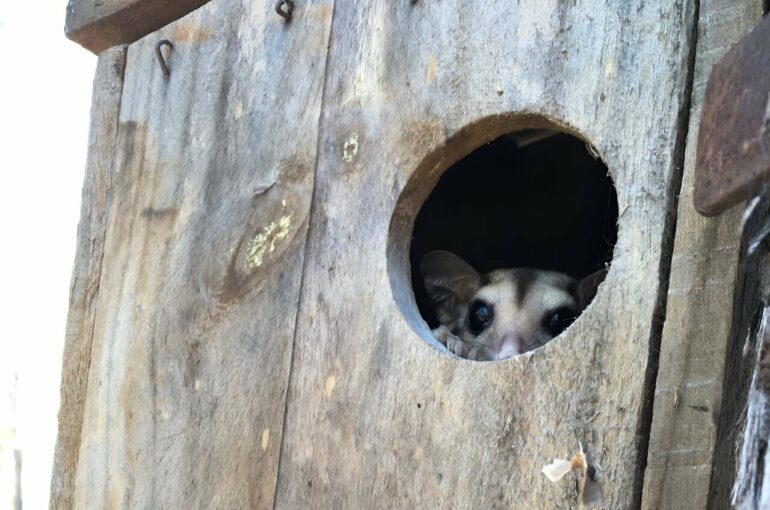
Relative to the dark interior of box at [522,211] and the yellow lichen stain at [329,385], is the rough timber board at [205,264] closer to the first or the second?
the yellow lichen stain at [329,385]

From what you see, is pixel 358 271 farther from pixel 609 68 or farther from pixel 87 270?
pixel 87 270

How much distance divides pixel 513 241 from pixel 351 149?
6.22 feet

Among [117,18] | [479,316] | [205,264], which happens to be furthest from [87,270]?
[479,316]

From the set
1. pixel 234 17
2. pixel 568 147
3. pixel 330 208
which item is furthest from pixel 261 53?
pixel 568 147

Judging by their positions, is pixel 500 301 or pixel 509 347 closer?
pixel 509 347

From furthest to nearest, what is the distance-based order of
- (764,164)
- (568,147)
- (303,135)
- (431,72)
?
(568,147) < (303,135) < (431,72) < (764,164)

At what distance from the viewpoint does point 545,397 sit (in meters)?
1.73

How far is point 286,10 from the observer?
94.8 inches

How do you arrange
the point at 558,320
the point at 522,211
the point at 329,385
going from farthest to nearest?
the point at 522,211 → the point at 558,320 → the point at 329,385

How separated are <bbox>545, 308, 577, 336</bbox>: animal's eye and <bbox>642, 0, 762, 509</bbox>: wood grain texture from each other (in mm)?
1557

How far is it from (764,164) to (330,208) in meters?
1.19

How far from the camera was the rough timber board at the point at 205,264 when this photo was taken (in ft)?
7.32

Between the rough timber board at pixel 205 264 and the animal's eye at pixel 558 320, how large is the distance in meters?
1.21

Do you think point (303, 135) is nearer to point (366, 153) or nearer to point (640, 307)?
point (366, 153)
